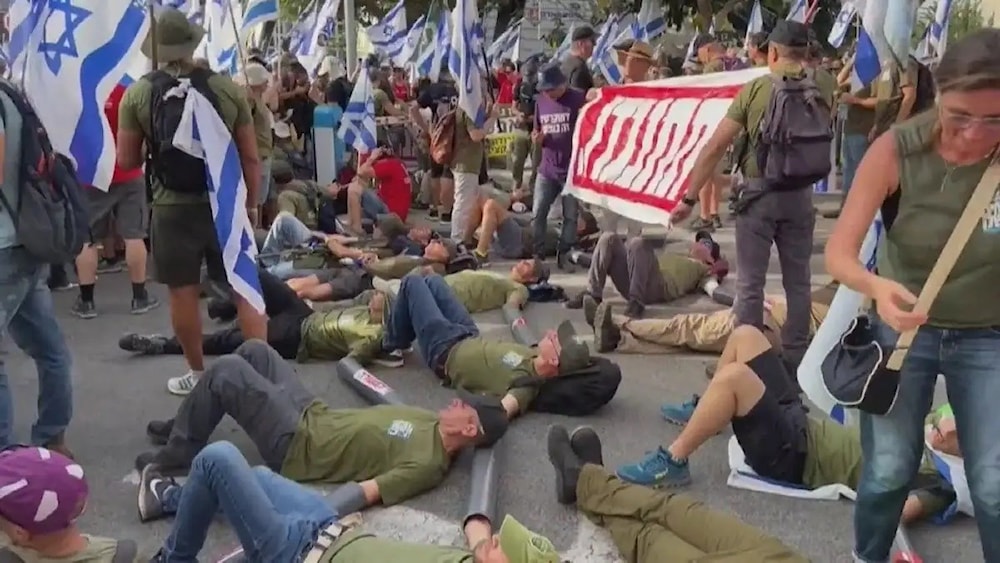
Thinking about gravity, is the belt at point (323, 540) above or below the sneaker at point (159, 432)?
above

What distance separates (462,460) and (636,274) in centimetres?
310

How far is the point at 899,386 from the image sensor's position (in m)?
2.88

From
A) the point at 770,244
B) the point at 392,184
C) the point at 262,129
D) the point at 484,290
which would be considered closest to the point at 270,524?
the point at 770,244

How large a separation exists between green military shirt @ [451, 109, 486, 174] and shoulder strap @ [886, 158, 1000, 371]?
7241mm

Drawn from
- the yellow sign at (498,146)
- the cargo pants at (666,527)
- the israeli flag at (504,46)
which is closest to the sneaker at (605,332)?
the cargo pants at (666,527)

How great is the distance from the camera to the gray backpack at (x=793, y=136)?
502 centimetres

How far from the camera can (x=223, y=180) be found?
15.5ft

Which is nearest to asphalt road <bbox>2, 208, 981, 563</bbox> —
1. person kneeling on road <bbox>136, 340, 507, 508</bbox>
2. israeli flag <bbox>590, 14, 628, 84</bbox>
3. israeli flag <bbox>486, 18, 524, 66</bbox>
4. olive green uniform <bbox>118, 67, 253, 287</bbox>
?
person kneeling on road <bbox>136, 340, 507, 508</bbox>

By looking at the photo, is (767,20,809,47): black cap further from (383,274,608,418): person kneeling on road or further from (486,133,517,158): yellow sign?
(486,133,517,158): yellow sign

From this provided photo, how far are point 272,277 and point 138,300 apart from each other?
4.84 ft

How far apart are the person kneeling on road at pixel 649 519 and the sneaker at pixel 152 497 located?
1.53 metres

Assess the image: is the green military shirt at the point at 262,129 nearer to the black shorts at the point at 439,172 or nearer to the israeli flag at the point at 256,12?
the israeli flag at the point at 256,12

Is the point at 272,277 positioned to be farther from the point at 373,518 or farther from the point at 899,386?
the point at 899,386

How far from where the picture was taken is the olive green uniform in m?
4.75
